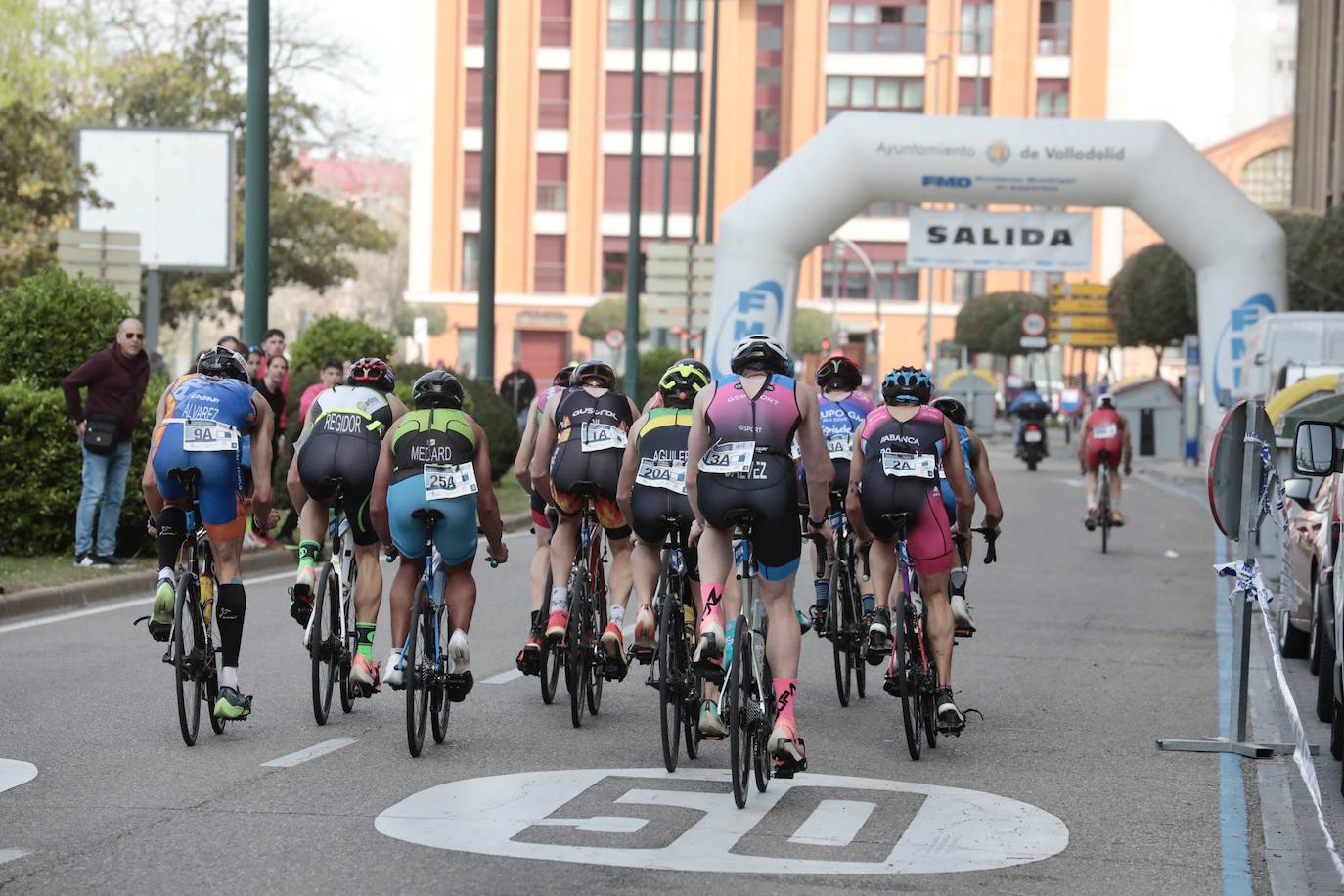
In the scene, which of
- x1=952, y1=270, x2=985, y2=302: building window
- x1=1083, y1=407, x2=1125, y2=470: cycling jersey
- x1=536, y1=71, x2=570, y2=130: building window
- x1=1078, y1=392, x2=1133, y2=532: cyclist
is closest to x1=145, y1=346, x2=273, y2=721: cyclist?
x1=1078, y1=392, x2=1133, y2=532: cyclist

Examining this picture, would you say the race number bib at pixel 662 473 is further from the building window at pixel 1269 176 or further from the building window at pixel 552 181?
the building window at pixel 1269 176

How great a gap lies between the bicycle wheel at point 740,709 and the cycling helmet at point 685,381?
5.79 feet

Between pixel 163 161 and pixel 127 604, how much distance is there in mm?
13509

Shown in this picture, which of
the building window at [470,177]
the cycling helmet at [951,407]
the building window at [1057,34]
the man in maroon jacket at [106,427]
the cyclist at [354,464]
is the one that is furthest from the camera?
the building window at [470,177]

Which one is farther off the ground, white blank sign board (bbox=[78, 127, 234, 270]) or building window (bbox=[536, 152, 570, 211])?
building window (bbox=[536, 152, 570, 211])

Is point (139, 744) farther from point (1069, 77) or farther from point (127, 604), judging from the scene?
point (1069, 77)

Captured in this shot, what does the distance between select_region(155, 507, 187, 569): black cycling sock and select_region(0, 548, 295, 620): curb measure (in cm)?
495

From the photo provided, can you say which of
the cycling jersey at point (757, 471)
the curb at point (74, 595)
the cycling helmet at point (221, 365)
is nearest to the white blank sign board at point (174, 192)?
the curb at point (74, 595)

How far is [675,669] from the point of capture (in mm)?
8625

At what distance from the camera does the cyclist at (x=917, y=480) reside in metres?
9.66

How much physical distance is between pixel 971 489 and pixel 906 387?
0.77 metres

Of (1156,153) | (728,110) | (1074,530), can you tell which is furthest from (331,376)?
(728,110)

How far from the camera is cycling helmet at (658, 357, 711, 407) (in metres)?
9.46

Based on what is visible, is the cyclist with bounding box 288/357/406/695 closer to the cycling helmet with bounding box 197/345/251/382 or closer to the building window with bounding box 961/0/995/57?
the cycling helmet with bounding box 197/345/251/382
